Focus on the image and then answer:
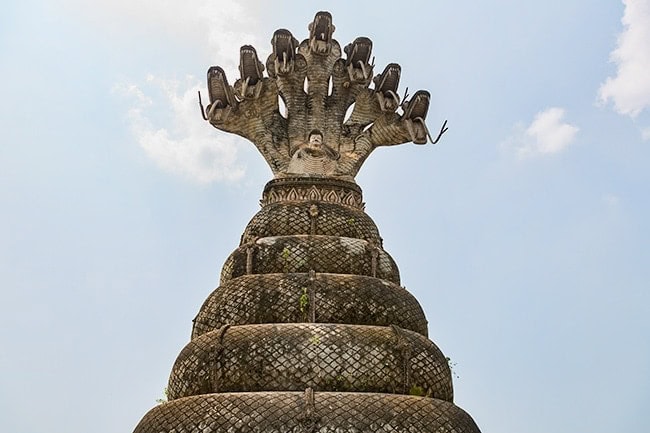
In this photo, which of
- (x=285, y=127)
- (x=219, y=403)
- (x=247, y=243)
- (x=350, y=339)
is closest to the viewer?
(x=219, y=403)

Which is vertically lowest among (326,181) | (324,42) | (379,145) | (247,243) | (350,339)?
(350,339)

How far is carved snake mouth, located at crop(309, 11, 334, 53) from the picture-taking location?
662 inches

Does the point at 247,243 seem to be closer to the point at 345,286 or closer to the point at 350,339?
the point at 345,286

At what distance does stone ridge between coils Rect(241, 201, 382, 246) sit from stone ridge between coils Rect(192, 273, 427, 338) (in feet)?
4.33

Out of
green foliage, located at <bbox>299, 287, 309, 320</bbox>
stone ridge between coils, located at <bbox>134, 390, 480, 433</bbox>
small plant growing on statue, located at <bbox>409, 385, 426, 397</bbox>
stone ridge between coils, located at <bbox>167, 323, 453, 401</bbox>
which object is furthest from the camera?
green foliage, located at <bbox>299, 287, 309, 320</bbox>

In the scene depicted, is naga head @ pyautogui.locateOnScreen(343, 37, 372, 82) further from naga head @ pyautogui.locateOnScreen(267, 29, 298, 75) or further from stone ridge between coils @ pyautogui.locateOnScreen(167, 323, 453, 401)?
stone ridge between coils @ pyautogui.locateOnScreen(167, 323, 453, 401)

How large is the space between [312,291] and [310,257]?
38.4 inches

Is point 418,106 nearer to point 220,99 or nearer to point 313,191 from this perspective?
point 313,191

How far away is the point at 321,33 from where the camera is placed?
16.9 meters

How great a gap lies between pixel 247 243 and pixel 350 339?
10.3ft

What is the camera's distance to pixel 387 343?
497 inches

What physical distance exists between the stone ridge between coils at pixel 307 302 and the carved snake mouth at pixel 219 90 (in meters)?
3.96

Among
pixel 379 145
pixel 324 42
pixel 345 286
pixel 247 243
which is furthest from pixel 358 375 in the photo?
pixel 324 42

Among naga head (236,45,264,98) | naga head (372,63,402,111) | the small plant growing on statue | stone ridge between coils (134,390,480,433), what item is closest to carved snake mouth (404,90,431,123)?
naga head (372,63,402,111)
